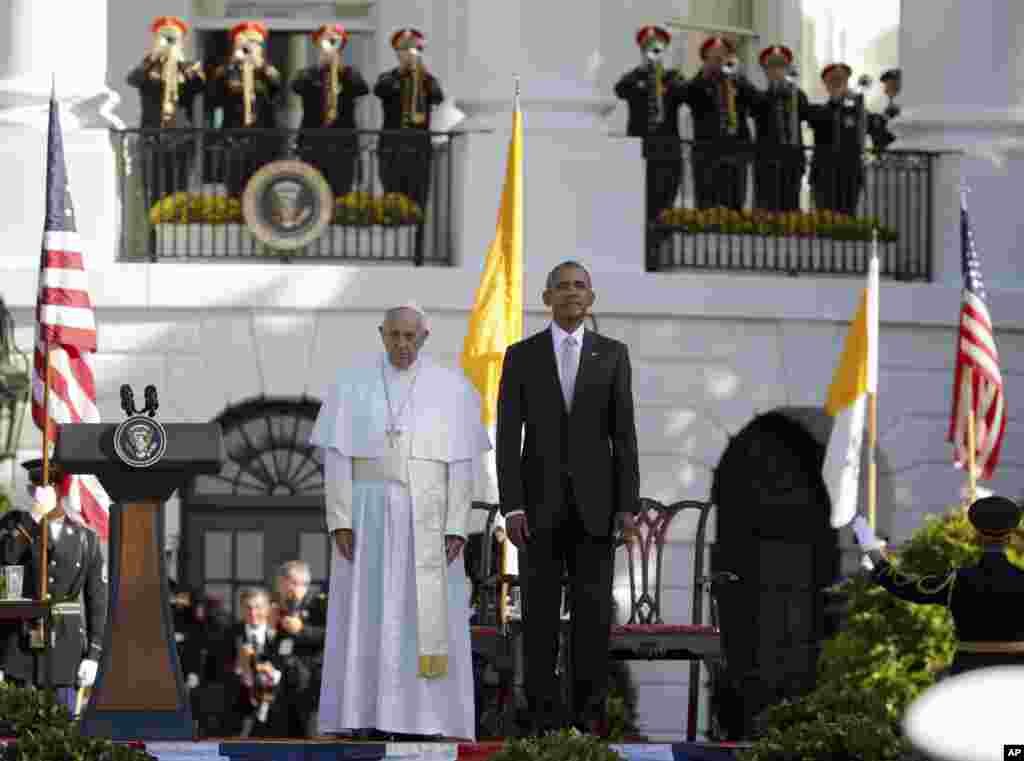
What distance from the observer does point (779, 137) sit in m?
28.0

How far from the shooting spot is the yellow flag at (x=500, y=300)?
2180 centimetres

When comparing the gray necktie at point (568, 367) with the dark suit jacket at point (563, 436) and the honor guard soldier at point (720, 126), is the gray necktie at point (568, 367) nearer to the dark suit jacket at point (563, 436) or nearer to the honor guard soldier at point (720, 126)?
the dark suit jacket at point (563, 436)

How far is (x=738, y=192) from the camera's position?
2800 centimetres

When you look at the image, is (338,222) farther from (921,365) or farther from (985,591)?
(985,591)

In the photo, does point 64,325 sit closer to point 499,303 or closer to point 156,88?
point 499,303

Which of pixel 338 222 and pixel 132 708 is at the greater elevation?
pixel 338 222

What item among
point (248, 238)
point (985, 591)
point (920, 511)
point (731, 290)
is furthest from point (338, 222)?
point (985, 591)

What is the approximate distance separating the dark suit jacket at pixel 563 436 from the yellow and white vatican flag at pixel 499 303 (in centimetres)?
642

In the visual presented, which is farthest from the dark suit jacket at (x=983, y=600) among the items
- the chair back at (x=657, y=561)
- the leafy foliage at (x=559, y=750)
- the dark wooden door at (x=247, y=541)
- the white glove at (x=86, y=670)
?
the dark wooden door at (x=247, y=541)

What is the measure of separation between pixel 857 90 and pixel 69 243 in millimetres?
11944

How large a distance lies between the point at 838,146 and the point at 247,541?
18.0 ft

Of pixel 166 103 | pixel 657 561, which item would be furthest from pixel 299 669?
pixel 166 103

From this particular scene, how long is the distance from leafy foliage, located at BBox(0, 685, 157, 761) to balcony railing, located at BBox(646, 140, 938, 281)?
13536 mm

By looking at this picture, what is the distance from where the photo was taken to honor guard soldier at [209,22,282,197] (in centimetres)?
2722
